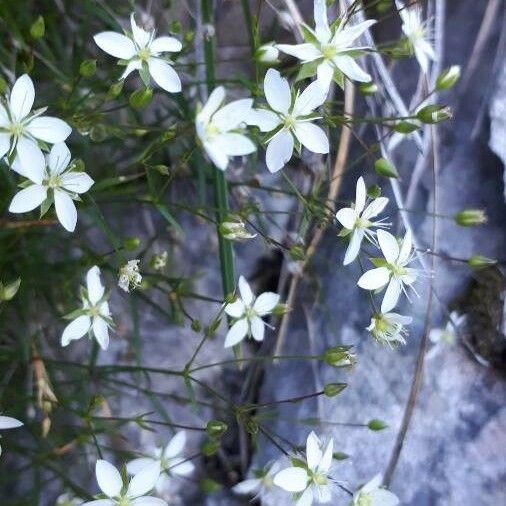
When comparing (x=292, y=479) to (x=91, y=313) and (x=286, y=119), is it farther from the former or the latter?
(x=286, y=119)

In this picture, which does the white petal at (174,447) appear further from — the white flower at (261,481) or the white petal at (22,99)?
the white petal at (22,99)

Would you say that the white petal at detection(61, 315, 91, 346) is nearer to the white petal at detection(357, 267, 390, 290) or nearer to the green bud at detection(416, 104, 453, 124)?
the white petal at detection(357, 267, 390, 290)

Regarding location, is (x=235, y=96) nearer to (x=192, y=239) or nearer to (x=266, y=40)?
(x=266, y=40)

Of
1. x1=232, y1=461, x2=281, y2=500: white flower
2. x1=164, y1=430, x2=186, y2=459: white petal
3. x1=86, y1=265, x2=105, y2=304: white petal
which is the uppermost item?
x1=86, y1=265, x2=105, y2=304: white petal

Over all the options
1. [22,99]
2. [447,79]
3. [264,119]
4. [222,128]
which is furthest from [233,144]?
[447,79]

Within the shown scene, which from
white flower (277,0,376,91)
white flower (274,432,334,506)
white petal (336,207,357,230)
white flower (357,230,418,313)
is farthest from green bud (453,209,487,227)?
white flower (274,432,334,506)

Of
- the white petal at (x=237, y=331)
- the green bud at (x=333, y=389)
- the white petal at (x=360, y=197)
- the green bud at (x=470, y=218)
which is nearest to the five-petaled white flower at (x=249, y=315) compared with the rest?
the white petal at (x=237, y=331)
